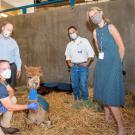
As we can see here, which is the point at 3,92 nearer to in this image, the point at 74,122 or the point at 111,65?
the point at 111,65

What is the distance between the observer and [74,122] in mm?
4645

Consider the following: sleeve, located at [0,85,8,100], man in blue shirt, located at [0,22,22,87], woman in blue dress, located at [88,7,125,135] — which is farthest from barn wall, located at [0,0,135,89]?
sleeve, located at [0,85,8,100]

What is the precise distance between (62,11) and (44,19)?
0.61m

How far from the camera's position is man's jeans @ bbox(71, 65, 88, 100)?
575 cm

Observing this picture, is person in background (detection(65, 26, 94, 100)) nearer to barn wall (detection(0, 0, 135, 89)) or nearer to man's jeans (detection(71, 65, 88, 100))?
man's jeans (detection(71, 65, 88, 100))

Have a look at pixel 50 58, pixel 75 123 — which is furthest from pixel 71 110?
pixel 50 58

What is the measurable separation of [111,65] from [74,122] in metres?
1.24

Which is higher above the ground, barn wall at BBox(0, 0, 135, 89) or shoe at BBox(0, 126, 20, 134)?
barn wall at BBox(0, 0, 135, 89)

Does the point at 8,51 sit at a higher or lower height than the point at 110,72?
higher

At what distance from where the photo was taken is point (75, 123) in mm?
4605

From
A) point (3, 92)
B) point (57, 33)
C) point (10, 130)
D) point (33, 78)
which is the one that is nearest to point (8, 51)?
point (33, 78)

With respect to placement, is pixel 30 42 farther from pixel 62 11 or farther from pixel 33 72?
pixel 33 72

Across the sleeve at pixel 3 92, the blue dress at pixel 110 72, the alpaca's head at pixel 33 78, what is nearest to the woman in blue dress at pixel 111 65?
the blue dress at pixel 110 72

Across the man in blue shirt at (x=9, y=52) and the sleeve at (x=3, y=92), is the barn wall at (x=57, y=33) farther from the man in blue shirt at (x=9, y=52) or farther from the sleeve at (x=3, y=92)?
the sleeve at (x=3, y=92)
